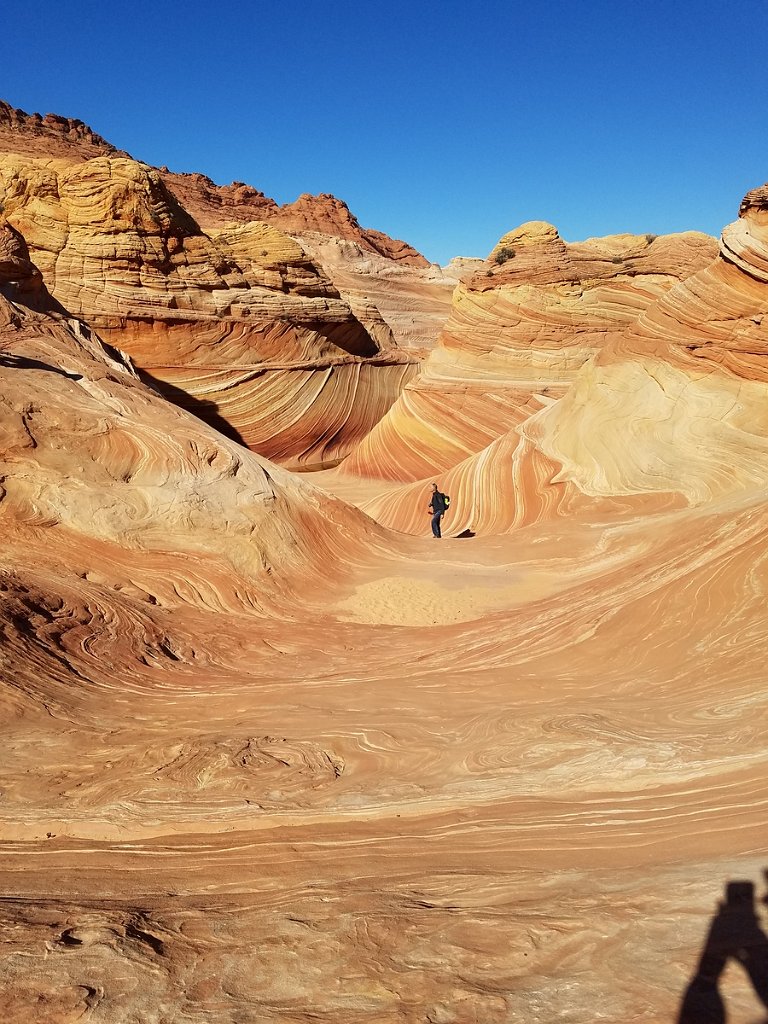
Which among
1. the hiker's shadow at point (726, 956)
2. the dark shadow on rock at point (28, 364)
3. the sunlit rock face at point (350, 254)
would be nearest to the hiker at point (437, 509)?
the dark shadow on rock at point (28, 364)

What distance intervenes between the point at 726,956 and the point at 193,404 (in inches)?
737

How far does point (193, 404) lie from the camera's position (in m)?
19.4

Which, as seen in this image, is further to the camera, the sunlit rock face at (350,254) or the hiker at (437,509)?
the sunlit rock face at (350,254)

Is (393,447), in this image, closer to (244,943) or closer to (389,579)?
(389,579)

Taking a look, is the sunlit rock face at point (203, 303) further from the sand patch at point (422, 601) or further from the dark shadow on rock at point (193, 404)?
the sand patch at point (422, 601)

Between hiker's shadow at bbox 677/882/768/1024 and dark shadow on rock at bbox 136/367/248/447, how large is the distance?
17.2m

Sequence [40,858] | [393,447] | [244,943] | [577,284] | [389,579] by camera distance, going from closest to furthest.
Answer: [244,943], [40,858], [389,579], [577,284], [393,447]

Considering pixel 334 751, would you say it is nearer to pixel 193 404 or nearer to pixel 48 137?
pixel 193 404

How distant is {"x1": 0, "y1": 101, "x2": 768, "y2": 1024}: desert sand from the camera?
222cm

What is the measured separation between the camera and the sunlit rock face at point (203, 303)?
727 inches

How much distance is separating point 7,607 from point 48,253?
14.9 m

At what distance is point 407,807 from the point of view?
3629 mm

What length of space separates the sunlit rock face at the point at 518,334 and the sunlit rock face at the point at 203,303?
301 cm

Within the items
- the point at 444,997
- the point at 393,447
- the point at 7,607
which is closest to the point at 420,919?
the point at 444,997
